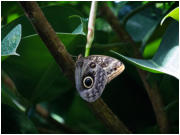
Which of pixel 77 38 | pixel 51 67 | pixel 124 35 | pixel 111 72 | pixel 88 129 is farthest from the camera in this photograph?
pixel 88 129

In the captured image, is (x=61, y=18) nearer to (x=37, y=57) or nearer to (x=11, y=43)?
(x=37, y=57)

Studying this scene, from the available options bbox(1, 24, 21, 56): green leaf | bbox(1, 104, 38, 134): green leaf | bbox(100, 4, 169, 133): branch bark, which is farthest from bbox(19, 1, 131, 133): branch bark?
bbox(100, 4, 169, 133): branch bark

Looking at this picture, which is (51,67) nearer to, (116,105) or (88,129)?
(116,105)

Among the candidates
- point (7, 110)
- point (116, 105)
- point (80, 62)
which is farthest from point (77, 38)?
point (116, 105)

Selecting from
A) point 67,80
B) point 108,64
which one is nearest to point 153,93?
point 67,80

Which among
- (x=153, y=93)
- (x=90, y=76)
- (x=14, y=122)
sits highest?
(x=90, y=76)

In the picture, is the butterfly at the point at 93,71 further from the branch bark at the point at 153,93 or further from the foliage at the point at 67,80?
the branch bark at the point at 153,93

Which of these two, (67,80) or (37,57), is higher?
(37,57)

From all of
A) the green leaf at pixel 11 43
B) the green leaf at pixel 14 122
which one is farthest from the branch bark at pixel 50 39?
the green leaf at pixel 14 122
